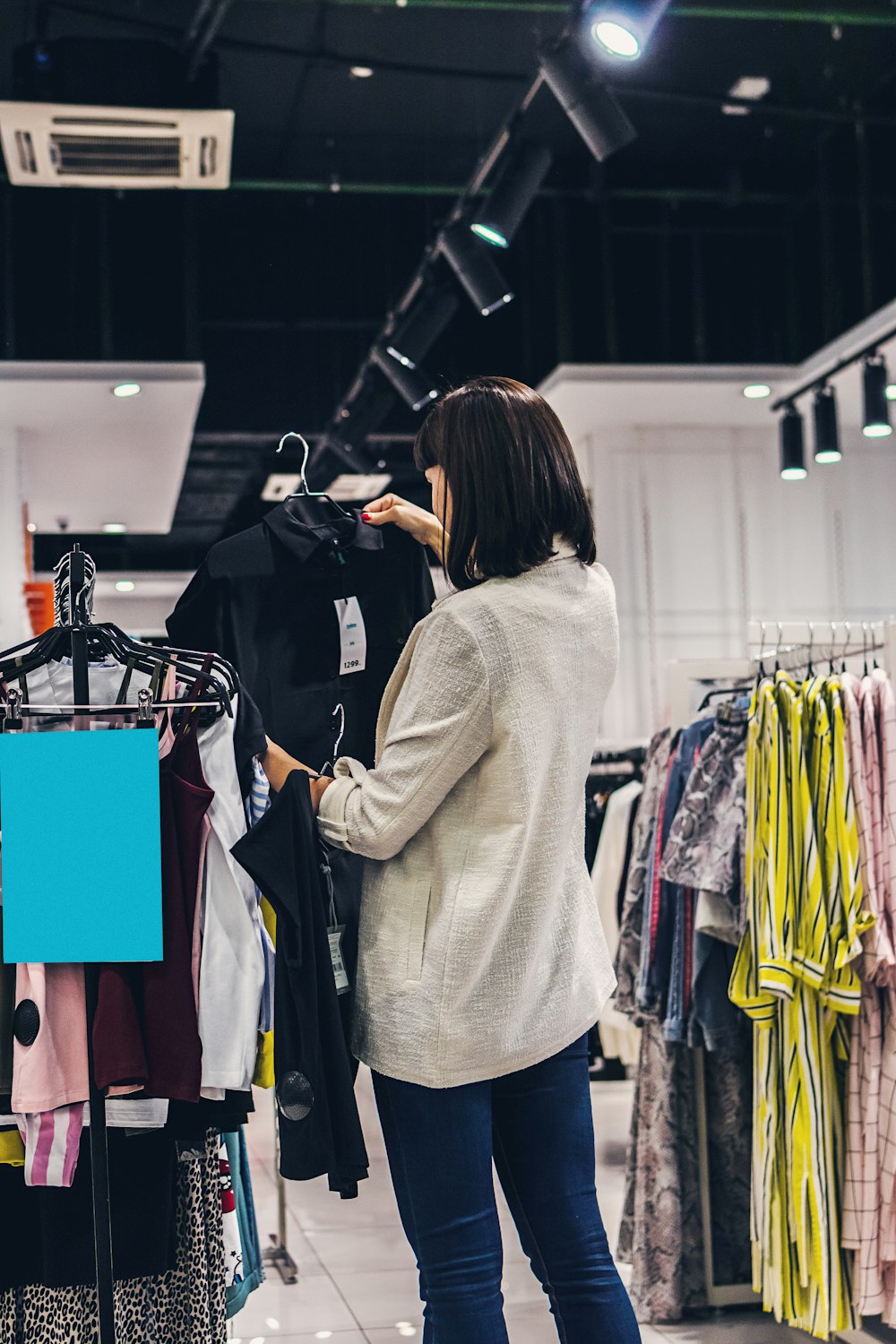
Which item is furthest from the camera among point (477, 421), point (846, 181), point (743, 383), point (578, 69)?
point (743, 383)

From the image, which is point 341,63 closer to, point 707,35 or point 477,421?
point 707,35

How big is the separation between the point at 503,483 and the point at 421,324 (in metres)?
4.35

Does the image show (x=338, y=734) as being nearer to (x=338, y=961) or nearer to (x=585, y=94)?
(x=338, y=961)

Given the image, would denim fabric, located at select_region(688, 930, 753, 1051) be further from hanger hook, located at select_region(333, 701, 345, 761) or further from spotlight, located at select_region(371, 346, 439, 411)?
spotlight, located at select_region(371, 346, 439, 411)

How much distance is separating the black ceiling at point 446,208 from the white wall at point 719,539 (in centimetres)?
98

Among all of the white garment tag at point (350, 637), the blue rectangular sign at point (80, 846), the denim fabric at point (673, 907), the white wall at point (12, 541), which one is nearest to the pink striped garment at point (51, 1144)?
the blue rectangular sign at point (80, 846)

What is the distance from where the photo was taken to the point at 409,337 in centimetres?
600

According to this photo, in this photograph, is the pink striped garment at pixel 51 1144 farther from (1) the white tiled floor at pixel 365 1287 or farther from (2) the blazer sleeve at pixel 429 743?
(1) the white tiled floor at pixel 365 1287

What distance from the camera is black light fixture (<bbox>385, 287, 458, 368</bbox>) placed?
5.90 meters

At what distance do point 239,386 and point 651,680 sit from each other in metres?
2.79

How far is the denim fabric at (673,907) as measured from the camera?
3195 mm

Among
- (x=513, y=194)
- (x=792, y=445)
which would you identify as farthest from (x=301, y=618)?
(x=792, y=445)

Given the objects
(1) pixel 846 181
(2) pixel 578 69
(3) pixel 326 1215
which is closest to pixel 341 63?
(2) pixel 578 69

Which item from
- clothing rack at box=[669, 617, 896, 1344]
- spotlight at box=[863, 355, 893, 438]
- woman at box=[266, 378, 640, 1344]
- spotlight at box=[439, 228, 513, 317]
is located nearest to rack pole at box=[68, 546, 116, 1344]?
woman at box=[266, 378, 640, 1344]
